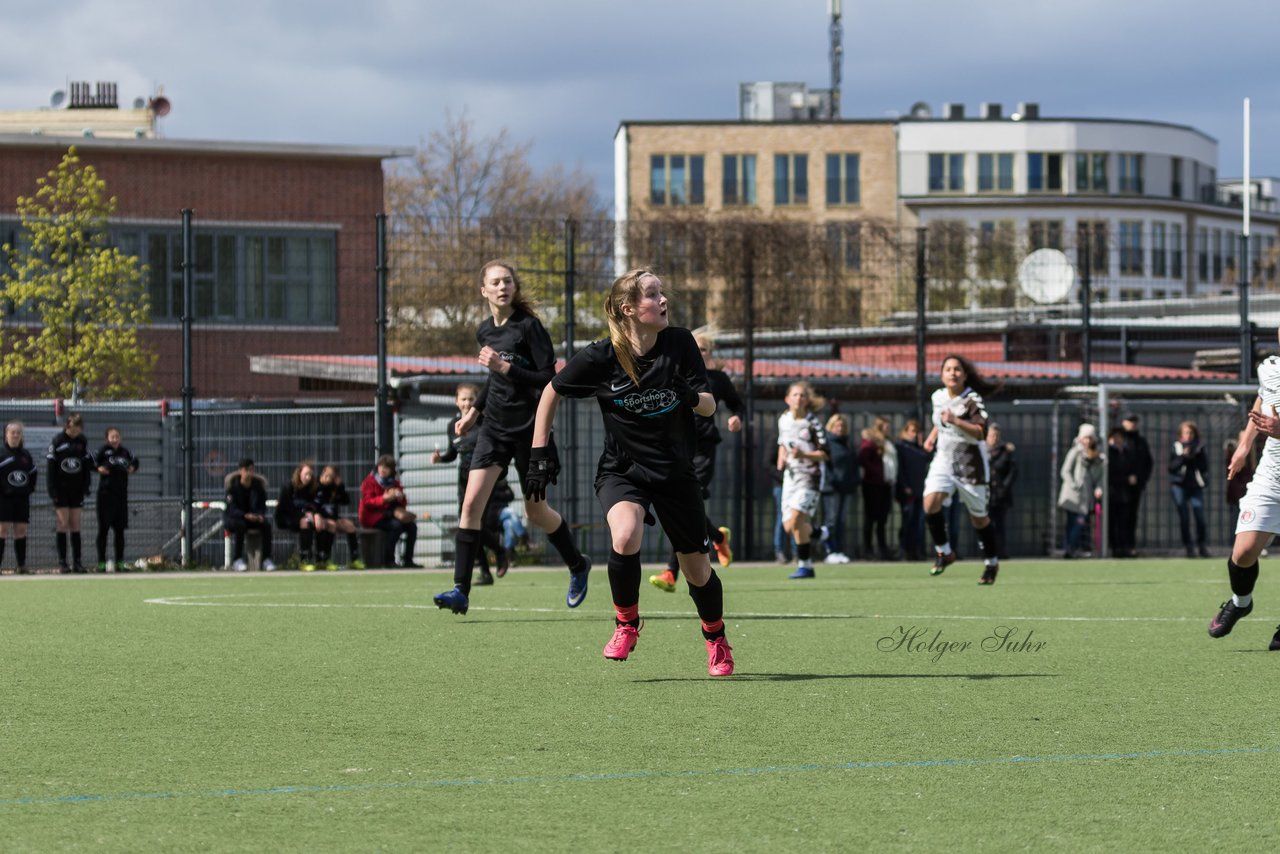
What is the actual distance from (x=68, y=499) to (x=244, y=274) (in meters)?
8.19

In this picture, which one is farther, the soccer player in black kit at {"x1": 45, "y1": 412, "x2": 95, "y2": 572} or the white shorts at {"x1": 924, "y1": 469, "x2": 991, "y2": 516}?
the soccer player in black kit at {"x1": 45, "y1": 412, "x2": 95, "y2": 572}

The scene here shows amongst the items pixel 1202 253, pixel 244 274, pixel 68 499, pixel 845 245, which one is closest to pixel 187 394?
pixel 68 499

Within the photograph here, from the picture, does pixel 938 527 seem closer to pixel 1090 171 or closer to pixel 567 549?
pixel 567 549

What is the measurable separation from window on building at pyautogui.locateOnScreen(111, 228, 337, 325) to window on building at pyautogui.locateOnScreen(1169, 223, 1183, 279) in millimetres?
10548

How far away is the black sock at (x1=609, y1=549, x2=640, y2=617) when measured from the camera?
8.89m

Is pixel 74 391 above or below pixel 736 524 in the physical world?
above

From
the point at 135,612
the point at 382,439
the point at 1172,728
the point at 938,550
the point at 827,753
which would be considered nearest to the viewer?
the point at 827,753

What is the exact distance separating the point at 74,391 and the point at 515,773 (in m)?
20.4

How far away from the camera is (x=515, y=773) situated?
242 inches

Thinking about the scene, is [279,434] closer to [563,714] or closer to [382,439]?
[382,439]

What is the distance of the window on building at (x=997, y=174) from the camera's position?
101125 millimetres

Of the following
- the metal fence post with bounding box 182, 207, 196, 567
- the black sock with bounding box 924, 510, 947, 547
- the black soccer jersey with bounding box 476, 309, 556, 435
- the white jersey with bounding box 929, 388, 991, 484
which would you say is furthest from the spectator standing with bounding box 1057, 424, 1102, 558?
the black soccer jersey with bounding box 476, 309, 556, 435

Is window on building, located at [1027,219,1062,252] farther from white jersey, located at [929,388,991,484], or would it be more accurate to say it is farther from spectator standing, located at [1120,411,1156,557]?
white jersey, located at [929,388,991,484]

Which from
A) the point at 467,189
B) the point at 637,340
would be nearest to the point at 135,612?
the point at 637,340
